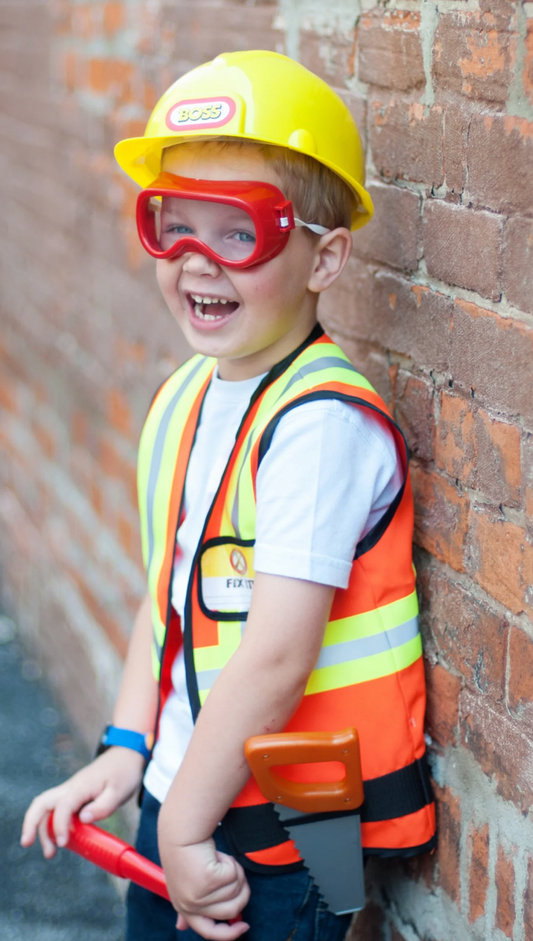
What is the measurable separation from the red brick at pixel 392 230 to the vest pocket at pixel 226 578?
0.52 metres

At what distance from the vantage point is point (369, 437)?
136cm

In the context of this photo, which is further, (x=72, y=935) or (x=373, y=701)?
(x=72, y=935)

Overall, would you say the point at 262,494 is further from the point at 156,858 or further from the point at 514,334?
the point at 156,858

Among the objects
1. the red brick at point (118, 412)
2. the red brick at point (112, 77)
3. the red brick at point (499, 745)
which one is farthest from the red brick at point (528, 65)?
the red brick at point (118, 412)

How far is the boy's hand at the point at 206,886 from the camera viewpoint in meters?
1.39

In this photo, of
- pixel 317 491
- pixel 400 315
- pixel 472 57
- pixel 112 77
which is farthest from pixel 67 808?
pixel 112 77

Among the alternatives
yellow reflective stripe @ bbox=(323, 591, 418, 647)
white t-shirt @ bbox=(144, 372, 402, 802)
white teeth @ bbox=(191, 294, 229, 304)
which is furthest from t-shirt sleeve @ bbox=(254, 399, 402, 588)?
white teeth @ bbox=(191, 294, 229, 304)

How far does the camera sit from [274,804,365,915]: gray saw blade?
1.43m

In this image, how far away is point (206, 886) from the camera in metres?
1.40

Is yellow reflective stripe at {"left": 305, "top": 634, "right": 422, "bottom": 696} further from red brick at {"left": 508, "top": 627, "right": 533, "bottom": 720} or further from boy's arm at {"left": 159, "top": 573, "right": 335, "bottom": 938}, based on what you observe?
red brick at {"left": 508, "top": 627, "right": 533, "bottom": 720}

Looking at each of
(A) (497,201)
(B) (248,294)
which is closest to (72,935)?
(B) (248,294)

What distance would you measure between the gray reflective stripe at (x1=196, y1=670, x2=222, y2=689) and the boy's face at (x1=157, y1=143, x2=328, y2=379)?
48 cm

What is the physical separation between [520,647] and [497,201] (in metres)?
0.60

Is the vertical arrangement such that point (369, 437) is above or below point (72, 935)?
above
